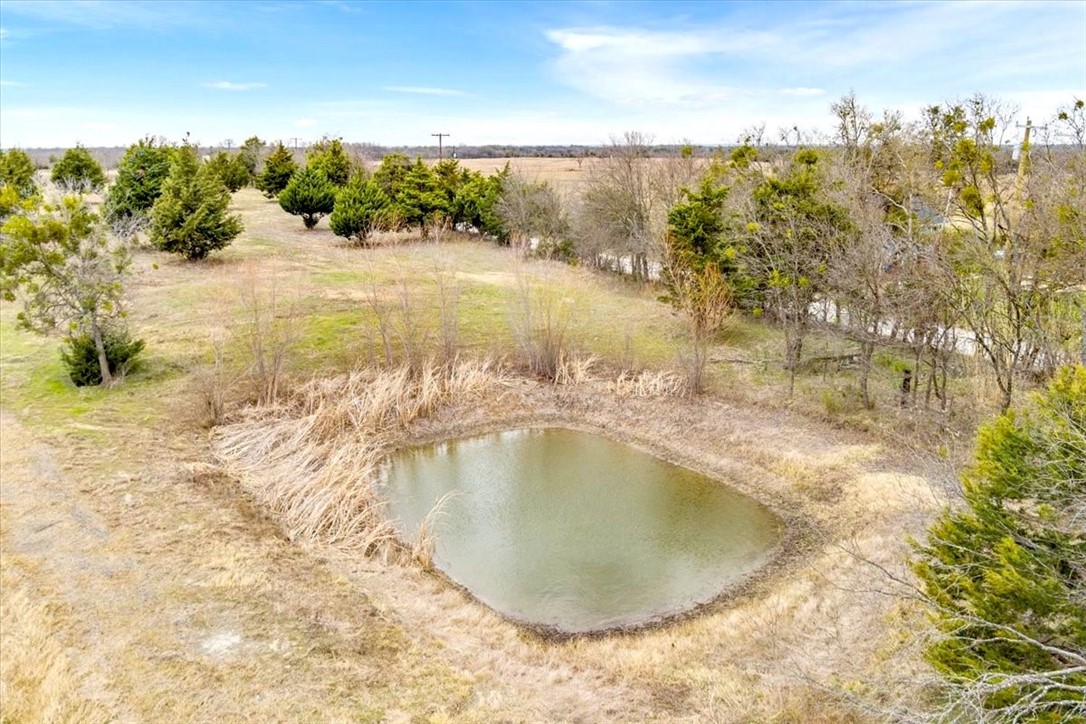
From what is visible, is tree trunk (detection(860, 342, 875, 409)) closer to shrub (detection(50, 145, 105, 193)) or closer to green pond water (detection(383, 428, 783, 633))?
green pond water (detection(383, 428, 783, 633))

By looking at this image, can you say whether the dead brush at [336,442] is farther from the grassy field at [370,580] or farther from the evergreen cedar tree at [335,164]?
the evergreen cedar tree at [335,164]

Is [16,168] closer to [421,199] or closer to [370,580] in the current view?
[421,199]

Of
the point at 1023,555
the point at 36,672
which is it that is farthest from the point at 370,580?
the point at 1023,555

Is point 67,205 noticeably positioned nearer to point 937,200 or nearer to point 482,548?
point 482,548

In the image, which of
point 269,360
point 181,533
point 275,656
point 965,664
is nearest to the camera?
point 965,664

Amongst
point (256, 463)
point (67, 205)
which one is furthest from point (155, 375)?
point (256, 463)

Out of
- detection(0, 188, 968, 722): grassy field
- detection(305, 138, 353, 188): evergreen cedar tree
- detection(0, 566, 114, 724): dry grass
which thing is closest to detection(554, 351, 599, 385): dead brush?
detection(0, 188, 968, 722): grassy field
